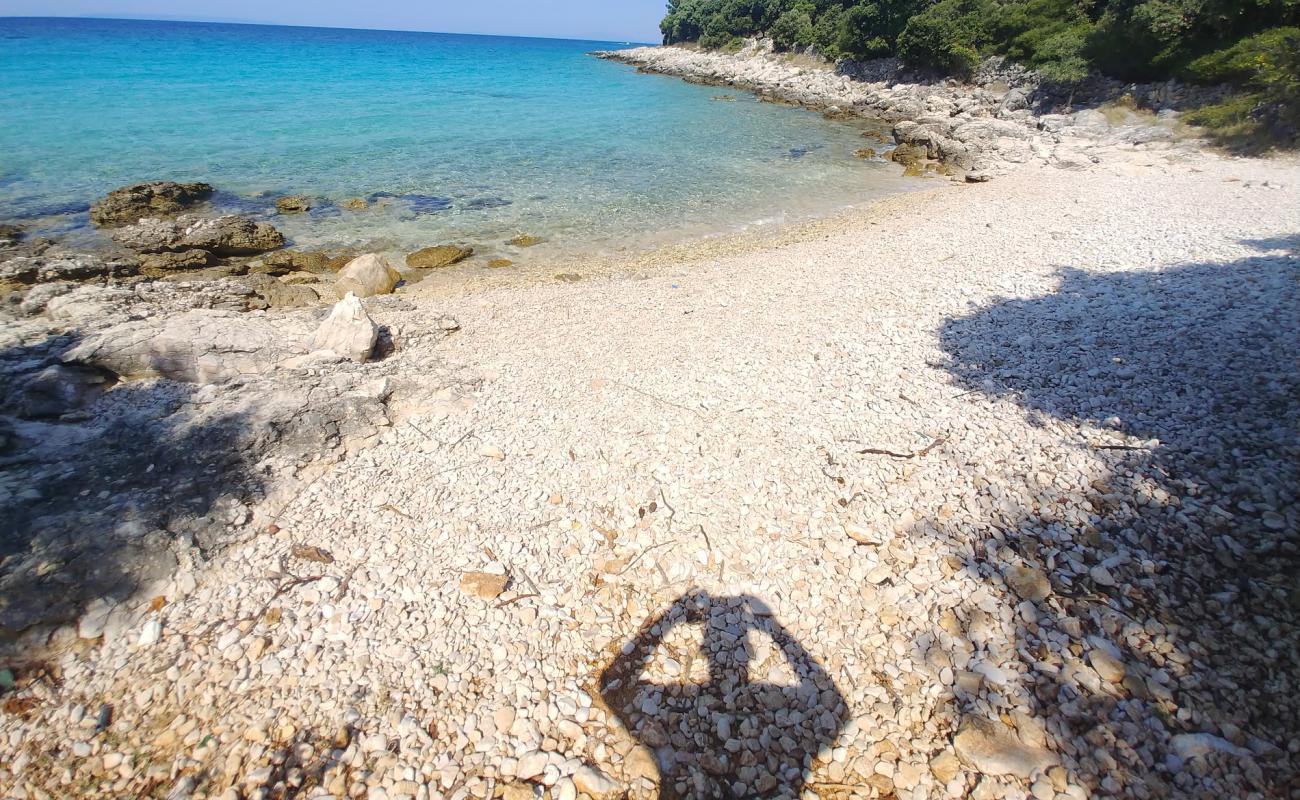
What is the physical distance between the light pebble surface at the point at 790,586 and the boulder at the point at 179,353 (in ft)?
10.3

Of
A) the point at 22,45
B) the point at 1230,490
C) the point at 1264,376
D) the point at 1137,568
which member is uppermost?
the point at 22,45

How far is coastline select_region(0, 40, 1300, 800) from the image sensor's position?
367 cm

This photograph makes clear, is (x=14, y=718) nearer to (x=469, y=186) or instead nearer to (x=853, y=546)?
(x=853, y=546)

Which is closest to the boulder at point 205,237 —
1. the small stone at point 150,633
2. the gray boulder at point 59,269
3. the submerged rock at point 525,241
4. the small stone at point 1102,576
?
the gray boulder at point 59,269

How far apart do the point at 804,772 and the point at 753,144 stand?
3217cm

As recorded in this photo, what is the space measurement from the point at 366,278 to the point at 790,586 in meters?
12.4

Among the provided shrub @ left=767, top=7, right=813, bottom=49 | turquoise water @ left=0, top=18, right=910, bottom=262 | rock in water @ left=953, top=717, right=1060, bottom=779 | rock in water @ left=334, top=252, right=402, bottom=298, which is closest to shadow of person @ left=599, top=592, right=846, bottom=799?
rock in water @ left=953, top=717, right=1060, bottom=779

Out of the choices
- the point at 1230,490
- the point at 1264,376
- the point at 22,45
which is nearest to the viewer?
the point at 1230,490

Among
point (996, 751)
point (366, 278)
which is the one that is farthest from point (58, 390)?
point (996, 751)

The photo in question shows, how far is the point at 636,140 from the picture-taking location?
31.1m

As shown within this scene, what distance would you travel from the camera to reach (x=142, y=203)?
56.6 feet

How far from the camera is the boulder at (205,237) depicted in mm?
14602

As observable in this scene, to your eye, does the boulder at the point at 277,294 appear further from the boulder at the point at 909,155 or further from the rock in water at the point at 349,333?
the boulder at the point at 909,155

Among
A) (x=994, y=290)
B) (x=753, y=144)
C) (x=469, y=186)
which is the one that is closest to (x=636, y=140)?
(x=753, y=144)
